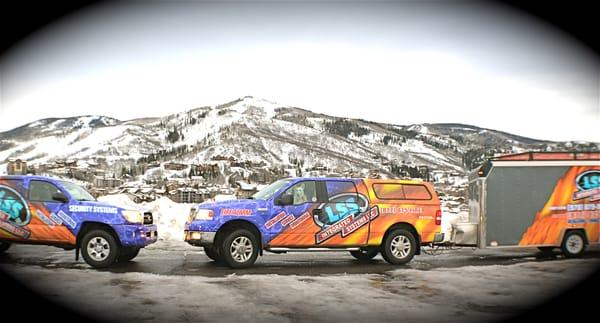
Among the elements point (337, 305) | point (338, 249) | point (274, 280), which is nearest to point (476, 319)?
point (337, 305)

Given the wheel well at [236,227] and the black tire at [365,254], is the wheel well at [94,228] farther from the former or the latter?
the black tire at [365,254]

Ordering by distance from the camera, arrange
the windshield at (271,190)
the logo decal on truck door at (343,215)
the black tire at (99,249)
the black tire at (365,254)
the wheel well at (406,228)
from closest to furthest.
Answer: the black tire at (99,249) → the logo decal on truck door at (343,215) → the windshield at (271,190) → the wheel well at (406,228) → the black tire at (365,254)

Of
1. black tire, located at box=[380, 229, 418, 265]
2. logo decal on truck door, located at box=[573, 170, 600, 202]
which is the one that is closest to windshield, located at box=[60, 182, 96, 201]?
black tire, located at box=[380, 229, 418, 265]

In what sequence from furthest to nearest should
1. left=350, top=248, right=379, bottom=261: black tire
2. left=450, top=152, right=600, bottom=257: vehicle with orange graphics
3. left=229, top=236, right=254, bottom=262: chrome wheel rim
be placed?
A: left=450, top=152, right=600, bottom=257: vehicle with orange graphics
left=350, top=248, right=379, bottom=261: black tire
left=229, top=236, right=254, bottom=262: chrome wheel rim

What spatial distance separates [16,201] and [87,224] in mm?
1497

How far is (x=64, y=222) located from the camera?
11.2m

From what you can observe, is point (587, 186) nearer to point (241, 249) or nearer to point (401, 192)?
point (401, 192)

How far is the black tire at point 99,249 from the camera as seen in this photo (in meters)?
11.1

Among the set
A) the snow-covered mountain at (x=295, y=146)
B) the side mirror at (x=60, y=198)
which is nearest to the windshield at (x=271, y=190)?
the side mirror at (x=60, y=198)

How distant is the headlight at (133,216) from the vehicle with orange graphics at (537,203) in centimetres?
738

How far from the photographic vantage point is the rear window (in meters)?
12.6

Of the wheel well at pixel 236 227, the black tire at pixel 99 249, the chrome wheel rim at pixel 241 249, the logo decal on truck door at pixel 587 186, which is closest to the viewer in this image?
the black tire at pixel 99 249

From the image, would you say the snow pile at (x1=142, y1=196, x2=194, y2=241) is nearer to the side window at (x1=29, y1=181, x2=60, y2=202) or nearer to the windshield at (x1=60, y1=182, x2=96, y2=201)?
the windshield at (x1=60, y1=182, x2=96, y2=201)

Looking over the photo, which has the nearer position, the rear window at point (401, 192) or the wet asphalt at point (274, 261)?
the wet asphalt at point (274, 261)
